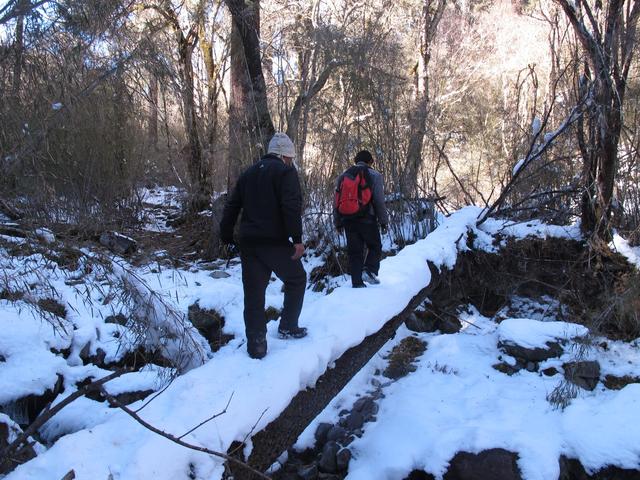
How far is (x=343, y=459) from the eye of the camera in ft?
14.0

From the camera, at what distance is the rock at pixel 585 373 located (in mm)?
5164

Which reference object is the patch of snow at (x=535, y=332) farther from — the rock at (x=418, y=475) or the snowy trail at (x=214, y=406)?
the rock at (x=418, y=475)

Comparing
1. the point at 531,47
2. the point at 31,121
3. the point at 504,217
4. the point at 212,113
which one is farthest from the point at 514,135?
the point at 531,47

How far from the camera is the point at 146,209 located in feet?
42.5

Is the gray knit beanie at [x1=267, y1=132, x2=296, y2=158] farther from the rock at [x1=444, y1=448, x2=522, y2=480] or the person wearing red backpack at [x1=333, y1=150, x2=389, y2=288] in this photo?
the rock at [x1=444, y1=448, x2=522, y2=480]

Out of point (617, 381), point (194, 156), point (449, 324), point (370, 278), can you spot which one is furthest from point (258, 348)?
point (194, 156)

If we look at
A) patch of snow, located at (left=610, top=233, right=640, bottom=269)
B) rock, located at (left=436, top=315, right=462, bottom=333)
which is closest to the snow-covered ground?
rock, located at (left=436, top=315, right=462, bottom=333)

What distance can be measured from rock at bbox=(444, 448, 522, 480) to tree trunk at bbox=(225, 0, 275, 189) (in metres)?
6.56

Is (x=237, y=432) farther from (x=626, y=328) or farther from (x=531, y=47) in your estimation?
(x=531, y=47)

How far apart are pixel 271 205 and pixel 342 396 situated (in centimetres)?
255

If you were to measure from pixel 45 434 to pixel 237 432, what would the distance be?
7.71 ft

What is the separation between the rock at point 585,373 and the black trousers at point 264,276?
3.11m

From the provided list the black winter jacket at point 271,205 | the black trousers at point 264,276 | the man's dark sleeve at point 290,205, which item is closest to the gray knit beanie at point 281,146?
the black winter jacket at point 271,205

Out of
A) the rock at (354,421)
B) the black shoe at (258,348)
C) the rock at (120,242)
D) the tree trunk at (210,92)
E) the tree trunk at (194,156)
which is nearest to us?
the black shoe at (258,348)
